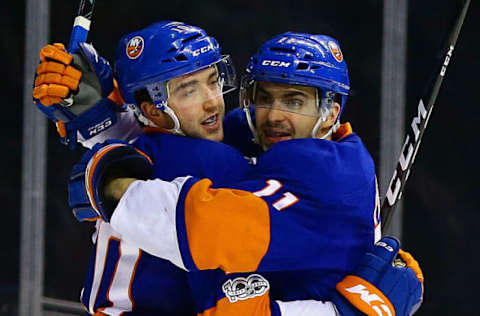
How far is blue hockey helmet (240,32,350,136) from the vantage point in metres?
1.62

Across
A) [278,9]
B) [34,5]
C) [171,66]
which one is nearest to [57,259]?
[34,5]

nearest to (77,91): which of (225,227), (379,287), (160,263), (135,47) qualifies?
(135,47)

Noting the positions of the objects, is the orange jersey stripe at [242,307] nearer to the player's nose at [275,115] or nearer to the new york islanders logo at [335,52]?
the player's nose at [275,115]

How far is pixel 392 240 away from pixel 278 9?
1608 mm

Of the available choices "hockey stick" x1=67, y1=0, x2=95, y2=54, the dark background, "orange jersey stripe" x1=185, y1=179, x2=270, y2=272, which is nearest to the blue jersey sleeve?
"orange jersey stripe" x1=185, y1=179, x2=270, y2=272

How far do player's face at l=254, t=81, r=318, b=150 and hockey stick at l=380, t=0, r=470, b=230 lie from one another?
1.45 ft

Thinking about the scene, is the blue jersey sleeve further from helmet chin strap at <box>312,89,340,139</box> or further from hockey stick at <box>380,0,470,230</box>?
hockey stick at <box>380,0,470,230</box>

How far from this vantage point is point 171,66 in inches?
62.7

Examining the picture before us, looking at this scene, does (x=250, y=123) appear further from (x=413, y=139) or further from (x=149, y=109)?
(x=413, y=139)

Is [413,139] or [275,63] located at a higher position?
[275,63]

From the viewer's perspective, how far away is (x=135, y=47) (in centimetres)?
164

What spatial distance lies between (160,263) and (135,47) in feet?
1.73

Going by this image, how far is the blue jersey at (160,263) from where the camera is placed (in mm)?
1502

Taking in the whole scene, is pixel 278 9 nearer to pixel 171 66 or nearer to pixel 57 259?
pixel 171 66
